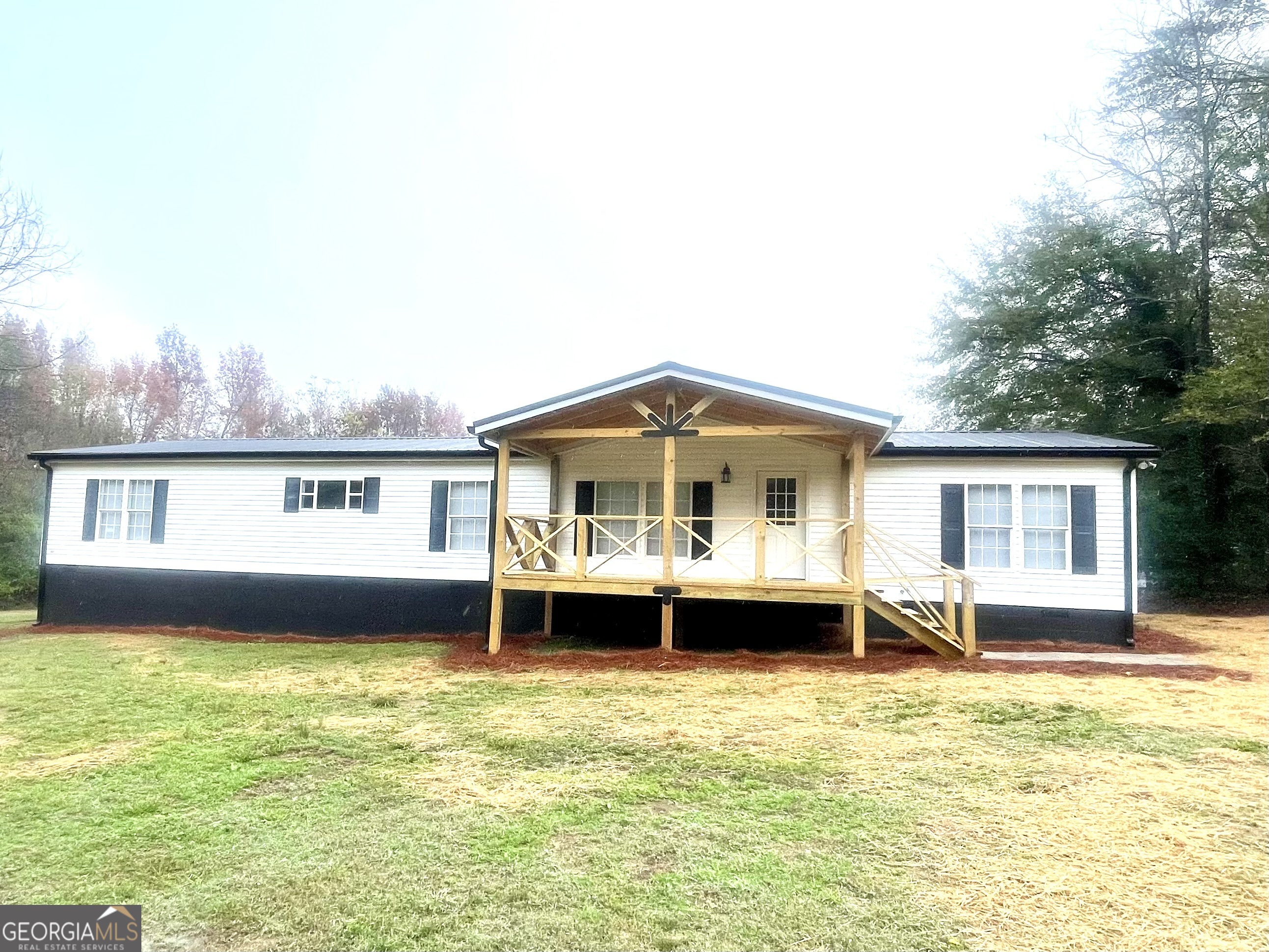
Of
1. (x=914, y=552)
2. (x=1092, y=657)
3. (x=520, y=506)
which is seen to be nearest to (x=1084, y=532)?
(x=1092, y=657)

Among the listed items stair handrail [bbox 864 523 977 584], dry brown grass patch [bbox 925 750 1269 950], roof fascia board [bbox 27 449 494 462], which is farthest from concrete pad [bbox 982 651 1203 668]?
roof fascia board [bbox 27 449 494 462]

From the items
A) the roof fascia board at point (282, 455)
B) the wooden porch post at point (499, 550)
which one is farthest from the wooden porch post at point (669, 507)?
the roof fascia board at point (282, 455)

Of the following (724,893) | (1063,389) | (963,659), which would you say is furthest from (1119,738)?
(1063,389)

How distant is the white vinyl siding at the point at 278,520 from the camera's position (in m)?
12.2

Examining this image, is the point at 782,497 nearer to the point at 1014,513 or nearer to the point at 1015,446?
the point at 1014,513

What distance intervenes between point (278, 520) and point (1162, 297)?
2332cm

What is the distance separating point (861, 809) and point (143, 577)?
46.6 ft

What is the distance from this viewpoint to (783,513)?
11641 mm

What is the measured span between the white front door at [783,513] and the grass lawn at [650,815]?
4.01 metres

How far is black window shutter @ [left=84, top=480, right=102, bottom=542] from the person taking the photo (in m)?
13.5

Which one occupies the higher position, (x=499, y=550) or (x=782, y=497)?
(x=782, y=497)

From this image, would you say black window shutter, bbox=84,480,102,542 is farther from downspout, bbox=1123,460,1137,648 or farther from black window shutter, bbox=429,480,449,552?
downspout, bbox=1123,460,1137,648

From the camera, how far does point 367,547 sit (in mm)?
12328

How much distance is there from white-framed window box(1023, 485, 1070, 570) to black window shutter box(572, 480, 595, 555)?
7011 millimetres
